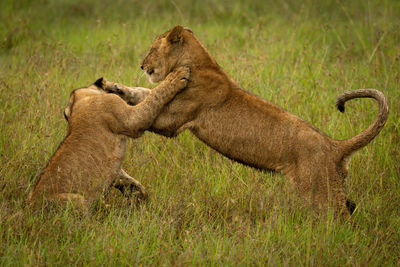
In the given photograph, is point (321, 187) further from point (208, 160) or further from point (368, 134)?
point (208, 160)

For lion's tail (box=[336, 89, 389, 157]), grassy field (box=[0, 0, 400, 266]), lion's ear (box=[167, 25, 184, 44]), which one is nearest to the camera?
grassy field (box=[0, 0, 400, 266])

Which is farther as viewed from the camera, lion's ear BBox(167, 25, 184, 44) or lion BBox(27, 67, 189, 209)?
lion's ear BBox(167, 25, 184, 44)

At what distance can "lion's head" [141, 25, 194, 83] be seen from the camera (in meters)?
4.84

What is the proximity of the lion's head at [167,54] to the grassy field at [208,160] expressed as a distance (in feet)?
3.11

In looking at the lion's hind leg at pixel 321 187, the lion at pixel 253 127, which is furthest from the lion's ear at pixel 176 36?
the lion's hind leg at pixel 321 187

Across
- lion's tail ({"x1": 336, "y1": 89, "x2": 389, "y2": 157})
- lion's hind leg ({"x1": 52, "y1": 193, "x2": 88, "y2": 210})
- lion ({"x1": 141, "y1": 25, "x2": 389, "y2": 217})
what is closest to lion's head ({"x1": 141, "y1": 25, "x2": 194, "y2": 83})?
lion ({"x1": 141, "y1": 25, "x2": 389, "y2": 217})

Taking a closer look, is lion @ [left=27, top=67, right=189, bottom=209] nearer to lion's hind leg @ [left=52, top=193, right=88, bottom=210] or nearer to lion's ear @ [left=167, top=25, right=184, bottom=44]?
lion's hind leg @ [left=52, top=193, right=88, bottom=210]

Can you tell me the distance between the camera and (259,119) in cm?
462

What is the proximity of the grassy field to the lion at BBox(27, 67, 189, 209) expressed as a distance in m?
0.22

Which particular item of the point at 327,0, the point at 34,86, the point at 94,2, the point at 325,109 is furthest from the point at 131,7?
the point at 325,109

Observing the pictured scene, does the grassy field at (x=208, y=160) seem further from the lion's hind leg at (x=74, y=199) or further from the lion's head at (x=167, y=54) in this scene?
the lion's head at (x=167, y=54)

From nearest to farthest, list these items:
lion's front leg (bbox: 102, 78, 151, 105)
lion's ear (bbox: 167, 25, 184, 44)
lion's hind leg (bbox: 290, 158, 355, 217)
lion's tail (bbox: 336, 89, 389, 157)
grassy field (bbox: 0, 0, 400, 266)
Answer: grassy field (bbox: 0, 0, 400, 266)
lion's hind leg (bbox: 290, 158, 355, 217)
lion's tail (bbox: 336, 89, 389, 157)
lion's ear (bbox: 167, 25, 184, 44)
lion's front leg (bbox: 102, 78, 151, 105)

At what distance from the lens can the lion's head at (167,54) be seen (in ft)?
15.9

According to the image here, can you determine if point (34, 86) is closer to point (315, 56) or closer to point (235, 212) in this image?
point (235, 212)
